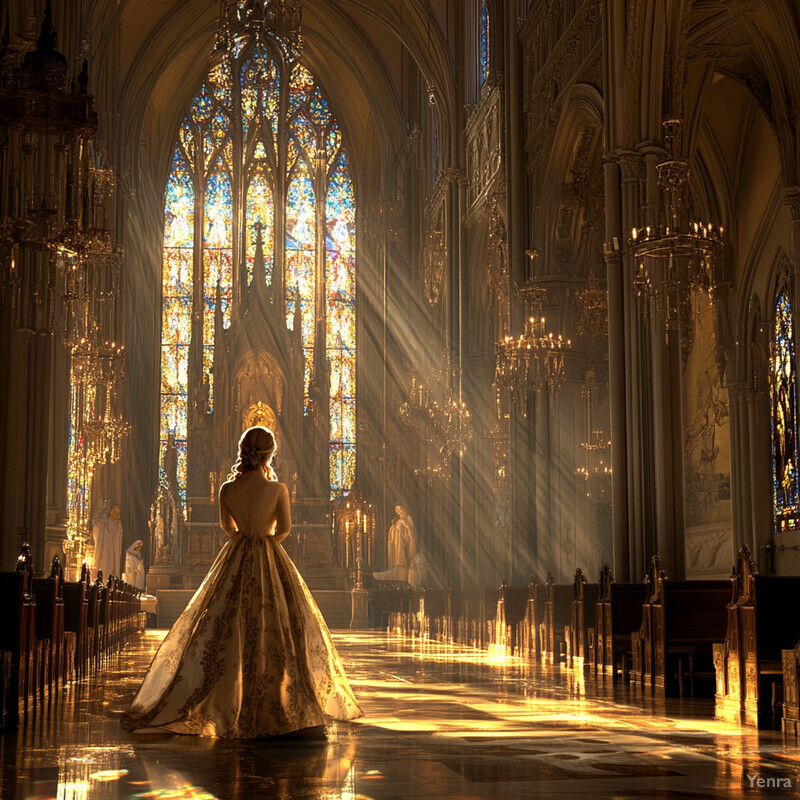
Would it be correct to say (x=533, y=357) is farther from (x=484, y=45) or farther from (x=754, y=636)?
(x=754, y=636)

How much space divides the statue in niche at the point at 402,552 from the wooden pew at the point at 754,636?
2233 cm

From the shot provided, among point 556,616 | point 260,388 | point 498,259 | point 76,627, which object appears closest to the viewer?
point 76,627

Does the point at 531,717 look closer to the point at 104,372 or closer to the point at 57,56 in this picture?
the point at 57,56

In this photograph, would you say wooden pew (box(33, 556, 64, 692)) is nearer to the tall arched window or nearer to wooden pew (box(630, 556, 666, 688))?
wooden pew (box(630, 556, 666, 688))

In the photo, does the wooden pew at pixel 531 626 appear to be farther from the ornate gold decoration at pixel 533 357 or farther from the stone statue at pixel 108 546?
the stone statue at pixel 108 546

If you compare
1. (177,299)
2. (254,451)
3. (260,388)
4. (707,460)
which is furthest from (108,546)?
(254,451)

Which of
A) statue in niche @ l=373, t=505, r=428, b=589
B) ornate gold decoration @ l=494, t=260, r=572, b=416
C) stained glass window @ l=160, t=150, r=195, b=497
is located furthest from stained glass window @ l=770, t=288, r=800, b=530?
stained glass window @ l=160, t=150, r=195, b=497

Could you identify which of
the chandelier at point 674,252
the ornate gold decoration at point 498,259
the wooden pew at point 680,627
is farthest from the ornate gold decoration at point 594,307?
the wooden pew at point 680,627

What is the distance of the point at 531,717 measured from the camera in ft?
25.9

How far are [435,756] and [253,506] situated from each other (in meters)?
1.95

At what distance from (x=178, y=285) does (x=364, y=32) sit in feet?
31.3


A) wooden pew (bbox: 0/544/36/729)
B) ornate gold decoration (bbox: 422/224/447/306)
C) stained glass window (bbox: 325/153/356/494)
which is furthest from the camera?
stained glass window (bbox: 325/153/356/494)

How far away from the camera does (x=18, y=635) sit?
8.35 metres

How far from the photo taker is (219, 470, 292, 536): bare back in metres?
7.11
